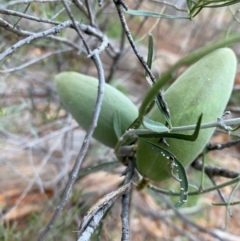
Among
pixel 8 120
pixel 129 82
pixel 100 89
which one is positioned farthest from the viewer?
pixel 129 82

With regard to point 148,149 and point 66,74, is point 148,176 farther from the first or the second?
point 66,74

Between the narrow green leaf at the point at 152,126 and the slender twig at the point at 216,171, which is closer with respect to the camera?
the narrow green leaf at the point at 152,126

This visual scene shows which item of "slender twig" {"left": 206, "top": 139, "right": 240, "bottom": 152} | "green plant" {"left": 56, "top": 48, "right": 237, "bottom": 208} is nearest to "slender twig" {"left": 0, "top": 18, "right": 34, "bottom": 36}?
"green plant" {"left": 56, "top": 48, "right": 237, "bottom": 208}

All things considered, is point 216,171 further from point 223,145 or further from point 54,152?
point 54,152

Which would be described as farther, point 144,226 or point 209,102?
point 144,226

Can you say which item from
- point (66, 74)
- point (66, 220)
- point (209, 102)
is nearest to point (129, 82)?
point (66, 220)

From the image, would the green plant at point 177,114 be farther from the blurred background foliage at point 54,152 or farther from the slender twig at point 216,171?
the blurred background foliage at point 54,152

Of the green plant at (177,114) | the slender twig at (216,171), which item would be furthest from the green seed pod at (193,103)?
the slender twig at (216,171)
